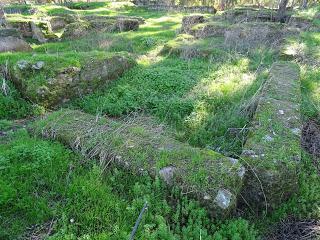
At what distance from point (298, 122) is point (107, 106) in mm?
3205

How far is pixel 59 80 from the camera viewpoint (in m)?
5.59

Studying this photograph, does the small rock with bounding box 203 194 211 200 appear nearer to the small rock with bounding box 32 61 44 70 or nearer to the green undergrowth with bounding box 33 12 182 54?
the small rock with bounding box 32 61 44 70

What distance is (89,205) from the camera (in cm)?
310

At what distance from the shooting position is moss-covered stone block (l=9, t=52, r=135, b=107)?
542 cm

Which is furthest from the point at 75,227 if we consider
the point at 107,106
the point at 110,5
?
the point at 110,5

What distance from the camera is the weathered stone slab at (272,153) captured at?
3.26m

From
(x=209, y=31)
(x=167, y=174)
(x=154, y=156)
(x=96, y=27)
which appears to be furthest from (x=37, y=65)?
(x=209, y=31)

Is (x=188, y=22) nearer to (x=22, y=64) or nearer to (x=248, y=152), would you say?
(x=22, y=64)

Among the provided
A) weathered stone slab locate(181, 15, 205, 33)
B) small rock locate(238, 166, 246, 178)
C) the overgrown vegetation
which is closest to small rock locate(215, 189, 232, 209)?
the overgrown vegetation

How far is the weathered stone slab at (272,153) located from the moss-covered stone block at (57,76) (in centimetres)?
336

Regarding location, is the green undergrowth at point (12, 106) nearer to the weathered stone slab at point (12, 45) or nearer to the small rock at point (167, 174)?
the small rock at point (167, 174)

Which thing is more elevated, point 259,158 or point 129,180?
point 259,158

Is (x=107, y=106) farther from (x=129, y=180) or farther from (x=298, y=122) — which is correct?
(x=298, y=122)

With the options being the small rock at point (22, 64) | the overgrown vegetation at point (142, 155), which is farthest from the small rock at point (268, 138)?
the small rock at point (22, 64)
